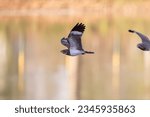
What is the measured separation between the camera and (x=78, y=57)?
211 centimetres

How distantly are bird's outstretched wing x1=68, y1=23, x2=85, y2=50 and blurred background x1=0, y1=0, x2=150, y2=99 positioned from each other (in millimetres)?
25

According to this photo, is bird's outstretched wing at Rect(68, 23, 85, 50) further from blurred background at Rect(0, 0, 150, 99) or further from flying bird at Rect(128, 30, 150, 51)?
flying bird at Rect(128, 30, 150, 51)

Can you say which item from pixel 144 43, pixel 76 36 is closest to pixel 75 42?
pixel 76 36

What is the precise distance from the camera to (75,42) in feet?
6.77

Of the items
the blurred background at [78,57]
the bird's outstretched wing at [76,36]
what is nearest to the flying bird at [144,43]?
the blurred background at [78,57]

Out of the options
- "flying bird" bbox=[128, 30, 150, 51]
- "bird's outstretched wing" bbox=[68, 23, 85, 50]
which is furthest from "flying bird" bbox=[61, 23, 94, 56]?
"flying bird" bbox=[128, 30, 150, 51]

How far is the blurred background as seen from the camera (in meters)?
2.09

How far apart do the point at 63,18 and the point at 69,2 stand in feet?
0.29

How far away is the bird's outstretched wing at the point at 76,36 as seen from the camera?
2.05m

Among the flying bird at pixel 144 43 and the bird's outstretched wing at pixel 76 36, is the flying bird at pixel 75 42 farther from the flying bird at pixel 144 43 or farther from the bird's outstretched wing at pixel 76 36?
the flying bird at pixel 144 43

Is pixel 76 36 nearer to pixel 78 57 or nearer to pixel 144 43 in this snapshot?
pixel 78 57

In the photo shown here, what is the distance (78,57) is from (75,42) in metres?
0.07

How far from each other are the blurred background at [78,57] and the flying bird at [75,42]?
0.07 feet

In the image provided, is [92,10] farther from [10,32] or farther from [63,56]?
[10,32]
